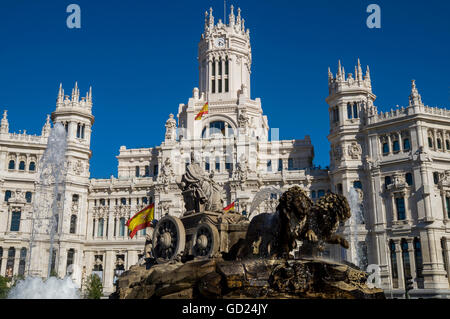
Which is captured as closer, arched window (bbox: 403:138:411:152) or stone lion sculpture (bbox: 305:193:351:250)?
stone lion sculpture (bbox: 305:193:351:250)

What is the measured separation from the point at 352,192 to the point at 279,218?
3675 centimetres

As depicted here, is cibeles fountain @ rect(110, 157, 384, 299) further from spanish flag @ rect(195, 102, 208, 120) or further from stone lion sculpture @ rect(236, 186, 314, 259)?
spanish flag @ rect(195, 102, 208, 120)

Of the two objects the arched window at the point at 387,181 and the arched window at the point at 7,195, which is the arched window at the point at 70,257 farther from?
the arched window at the point at 387,181

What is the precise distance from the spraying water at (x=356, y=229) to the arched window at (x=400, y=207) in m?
3.87

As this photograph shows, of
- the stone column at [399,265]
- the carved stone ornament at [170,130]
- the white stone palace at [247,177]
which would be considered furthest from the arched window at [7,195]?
the stone column at [399,265]

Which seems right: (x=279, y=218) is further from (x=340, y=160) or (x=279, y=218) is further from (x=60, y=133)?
(x=60, y=133)

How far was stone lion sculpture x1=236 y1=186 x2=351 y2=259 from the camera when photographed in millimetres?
17438

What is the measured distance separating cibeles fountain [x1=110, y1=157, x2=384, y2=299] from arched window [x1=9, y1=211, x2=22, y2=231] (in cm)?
4151

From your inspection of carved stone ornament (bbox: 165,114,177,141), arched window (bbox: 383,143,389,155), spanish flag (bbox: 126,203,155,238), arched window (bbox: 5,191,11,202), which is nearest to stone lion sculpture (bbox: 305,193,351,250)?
spanish flag (bbox: 126,203,155,238)

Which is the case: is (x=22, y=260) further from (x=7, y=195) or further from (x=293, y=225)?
(x=293, y=225)

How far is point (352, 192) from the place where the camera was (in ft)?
172

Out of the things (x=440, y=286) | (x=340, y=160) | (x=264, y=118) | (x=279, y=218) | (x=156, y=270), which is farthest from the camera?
(x=264, y=118)

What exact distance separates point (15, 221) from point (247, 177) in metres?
29.1
